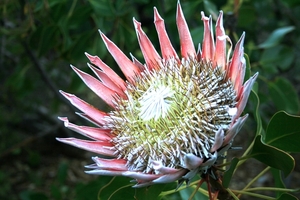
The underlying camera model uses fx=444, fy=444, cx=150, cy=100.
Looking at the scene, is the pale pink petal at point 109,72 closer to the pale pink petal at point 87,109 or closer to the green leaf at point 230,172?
the pale pink petal at point 87,109

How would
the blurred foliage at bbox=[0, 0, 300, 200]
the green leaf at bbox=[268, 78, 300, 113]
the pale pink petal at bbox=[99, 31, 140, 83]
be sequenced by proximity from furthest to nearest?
the green leaf at bbox=[268, 78, 300, 113]
the blurred foliage at bbox=[0, 0, 300, 200]
the pale pink petal at bbox=[99, 31, 140, 83]

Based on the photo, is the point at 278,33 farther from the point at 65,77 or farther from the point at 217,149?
the point at 65,77

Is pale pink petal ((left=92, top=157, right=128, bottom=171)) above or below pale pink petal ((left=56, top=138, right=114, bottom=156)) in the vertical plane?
below

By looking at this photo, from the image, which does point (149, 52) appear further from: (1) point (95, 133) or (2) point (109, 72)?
(1) point (95, 133)

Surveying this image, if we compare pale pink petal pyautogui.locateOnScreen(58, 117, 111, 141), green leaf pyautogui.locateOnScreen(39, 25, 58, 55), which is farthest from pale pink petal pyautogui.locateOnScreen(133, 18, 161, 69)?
green leaf pyautogui.locateOnScreen(39, 25, 58, 55)

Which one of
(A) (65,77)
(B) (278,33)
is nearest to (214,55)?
(B) (278,33)

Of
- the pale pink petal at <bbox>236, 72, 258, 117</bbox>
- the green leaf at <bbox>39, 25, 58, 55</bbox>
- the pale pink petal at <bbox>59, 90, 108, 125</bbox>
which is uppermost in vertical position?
the green leaf at <bbox>39, 25, 58, 55</bbox>

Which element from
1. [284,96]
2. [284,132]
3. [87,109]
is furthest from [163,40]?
[284,96]

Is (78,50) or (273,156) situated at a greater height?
(78,50)

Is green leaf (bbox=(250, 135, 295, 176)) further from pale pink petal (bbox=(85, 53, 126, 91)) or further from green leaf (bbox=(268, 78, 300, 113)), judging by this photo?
green leaf (bbox=(268, 78, 300, 113))
